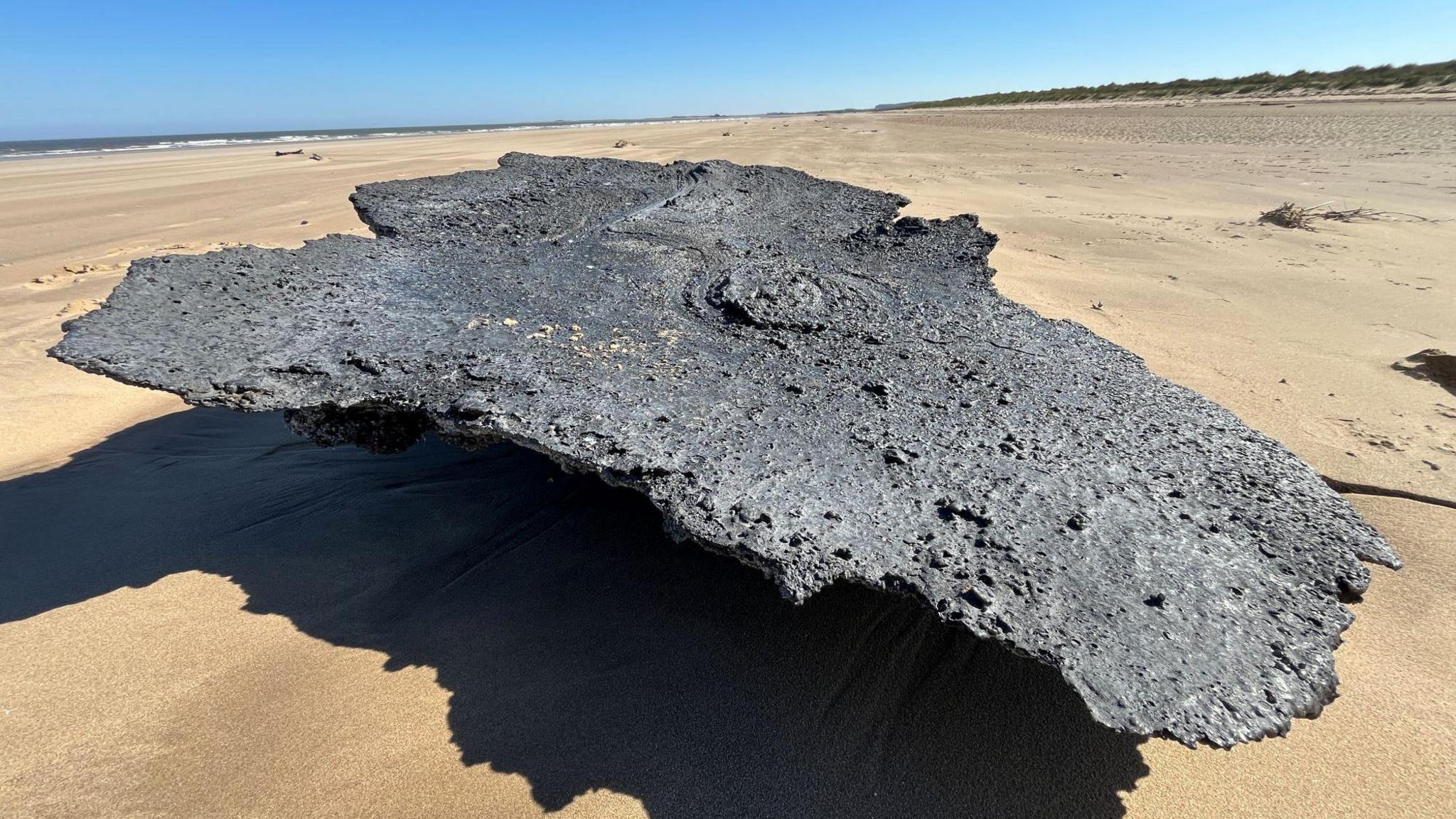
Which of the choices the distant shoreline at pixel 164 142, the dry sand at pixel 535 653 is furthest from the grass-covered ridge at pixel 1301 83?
the distant shoreline at pixel 164 142

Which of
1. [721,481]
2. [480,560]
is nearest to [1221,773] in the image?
[721,481]

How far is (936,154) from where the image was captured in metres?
14.0

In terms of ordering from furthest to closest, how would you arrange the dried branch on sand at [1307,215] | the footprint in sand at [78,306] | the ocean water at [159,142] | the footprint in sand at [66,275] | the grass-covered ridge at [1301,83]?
the ocean water at [159,142] < the grass-covered ridge at [1301,83] < the dried branch on sand at [1307,215] < the footprint in sand at [66,275] < the footprint in sand at [78,306]

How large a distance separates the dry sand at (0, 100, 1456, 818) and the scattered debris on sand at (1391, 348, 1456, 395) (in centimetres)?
8

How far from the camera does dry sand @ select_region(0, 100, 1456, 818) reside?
141 cm

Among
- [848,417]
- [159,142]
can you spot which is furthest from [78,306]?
[159,142]

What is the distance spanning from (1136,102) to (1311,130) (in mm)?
17662

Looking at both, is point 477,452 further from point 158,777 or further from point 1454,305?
point 1454,305

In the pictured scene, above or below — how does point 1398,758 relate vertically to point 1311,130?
below

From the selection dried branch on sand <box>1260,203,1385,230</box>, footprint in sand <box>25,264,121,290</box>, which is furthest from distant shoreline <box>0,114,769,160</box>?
dried branch on sand <box>1260,203,1385,230</box>

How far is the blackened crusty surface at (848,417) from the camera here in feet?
3.95

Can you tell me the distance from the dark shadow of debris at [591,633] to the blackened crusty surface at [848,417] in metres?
0.45

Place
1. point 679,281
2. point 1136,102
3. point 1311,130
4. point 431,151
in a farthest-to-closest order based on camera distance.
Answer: point 1136,102
point 431,151
point 1311,130
point 679,281

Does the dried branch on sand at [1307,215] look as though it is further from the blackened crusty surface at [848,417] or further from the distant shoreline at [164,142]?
the distant shoreline at [164,142]
